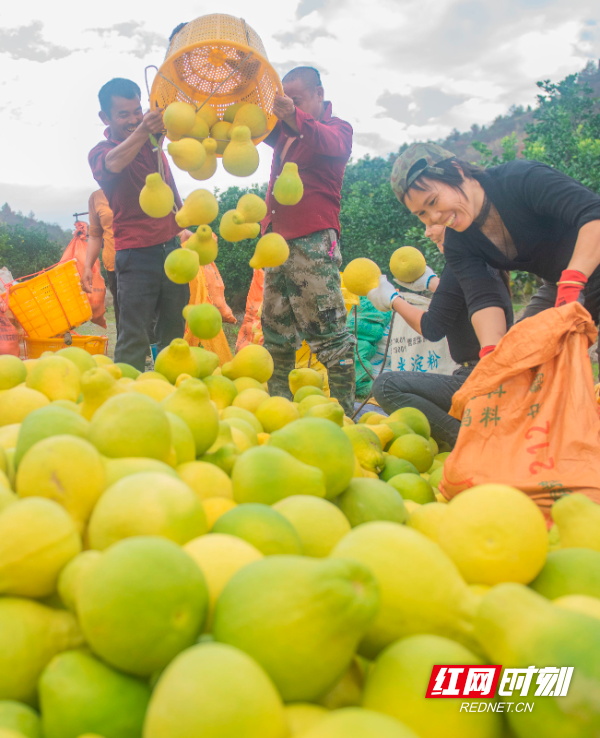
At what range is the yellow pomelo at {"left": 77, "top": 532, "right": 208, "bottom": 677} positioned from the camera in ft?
2.03

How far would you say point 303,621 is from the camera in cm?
60

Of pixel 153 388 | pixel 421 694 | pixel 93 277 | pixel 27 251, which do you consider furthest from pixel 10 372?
pixel 27 251

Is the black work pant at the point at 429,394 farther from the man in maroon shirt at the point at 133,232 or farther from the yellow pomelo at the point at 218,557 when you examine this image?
the yellow pomelo at the point at 218,557

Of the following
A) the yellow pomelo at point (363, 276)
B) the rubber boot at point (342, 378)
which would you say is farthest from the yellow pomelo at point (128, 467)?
the rubber boot at point (342, 378)

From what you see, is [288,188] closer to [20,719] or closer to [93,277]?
[20,719]

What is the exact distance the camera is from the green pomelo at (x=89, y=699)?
2.01 ft

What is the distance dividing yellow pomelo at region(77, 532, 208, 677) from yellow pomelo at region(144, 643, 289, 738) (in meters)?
0.07

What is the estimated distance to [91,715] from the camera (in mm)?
A: 609

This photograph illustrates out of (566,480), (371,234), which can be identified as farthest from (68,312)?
(371,234)

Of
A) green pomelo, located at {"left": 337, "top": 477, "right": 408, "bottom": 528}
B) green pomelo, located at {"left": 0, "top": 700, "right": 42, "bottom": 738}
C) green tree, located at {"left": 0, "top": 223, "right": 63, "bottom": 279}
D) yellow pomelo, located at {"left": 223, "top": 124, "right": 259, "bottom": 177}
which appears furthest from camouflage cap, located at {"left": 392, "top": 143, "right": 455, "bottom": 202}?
green tree, located at {"left": 0, "top": 223, "right": 63, "bottom": 279}

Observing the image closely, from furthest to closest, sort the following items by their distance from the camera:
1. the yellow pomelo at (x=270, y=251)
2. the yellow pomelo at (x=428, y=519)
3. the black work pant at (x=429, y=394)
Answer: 1. the black work pant at (x=429, y=394)
2. the yellow pomelo at (x=270, y=251)
3. the yellow pomelo at (x=428, y=519)

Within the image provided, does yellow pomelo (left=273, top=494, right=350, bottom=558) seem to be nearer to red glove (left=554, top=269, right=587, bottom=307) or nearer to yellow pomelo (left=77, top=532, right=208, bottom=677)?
yellow pomelo (left=77, top=532, right=208, bottom=677)

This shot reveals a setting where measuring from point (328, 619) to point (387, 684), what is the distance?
0.40 ft

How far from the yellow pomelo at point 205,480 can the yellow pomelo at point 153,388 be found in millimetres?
430
